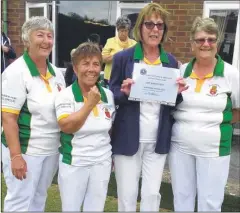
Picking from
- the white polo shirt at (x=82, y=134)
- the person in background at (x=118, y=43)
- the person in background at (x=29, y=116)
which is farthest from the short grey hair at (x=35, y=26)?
the person in background at (x=118, y=43)

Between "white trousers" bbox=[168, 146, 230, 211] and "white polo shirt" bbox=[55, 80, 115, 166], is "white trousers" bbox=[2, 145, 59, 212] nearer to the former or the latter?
"white polo shirt" bbox=[55, 80, 115, 166]

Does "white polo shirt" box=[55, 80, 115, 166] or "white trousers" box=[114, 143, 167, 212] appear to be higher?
"white polo shirt" box=[55, 80, 115, 166]

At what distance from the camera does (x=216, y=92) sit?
2.66 meters

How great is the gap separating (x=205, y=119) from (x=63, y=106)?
3.35 feet

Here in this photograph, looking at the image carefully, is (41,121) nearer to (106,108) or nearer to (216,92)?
(106,108)

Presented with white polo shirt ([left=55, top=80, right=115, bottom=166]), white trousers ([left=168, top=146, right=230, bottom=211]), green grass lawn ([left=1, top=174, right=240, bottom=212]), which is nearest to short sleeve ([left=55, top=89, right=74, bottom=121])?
white polo shirt ([left=55, top=80, right=115, bottom=166])

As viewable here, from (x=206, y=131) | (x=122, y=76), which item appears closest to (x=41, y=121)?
(x=122, y=76)

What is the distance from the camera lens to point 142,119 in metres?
2.69

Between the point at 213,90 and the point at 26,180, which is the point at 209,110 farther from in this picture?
the point at 26,180

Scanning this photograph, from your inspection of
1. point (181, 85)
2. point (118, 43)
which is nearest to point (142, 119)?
point (181, 85)

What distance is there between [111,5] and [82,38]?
2.62 feet

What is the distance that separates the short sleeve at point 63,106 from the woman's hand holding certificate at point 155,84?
1.41 feet

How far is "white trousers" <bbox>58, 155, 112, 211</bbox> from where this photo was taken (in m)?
2.55

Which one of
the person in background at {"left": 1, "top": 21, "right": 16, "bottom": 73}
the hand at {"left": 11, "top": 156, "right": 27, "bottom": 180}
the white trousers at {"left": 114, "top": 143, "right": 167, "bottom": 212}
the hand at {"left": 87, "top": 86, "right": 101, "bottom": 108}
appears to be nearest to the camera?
the hand at {"left": 87, "top": 86, "right": 101, "bottom": 108}
